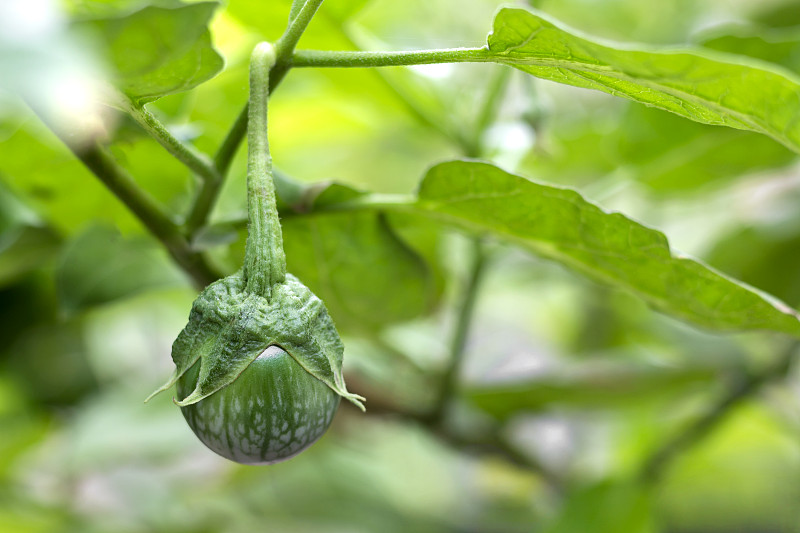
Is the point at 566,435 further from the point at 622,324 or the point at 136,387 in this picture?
the point at 136,387

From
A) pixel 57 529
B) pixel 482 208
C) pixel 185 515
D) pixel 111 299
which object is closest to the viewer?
pixel 482 208

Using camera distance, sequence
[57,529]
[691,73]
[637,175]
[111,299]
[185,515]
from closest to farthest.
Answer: [691,73]
[111,299]
[637,175]
[57,529]
[185,515]

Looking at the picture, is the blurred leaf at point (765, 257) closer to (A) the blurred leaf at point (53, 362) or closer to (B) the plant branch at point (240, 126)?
(B) the plant branch at point (240, 126)

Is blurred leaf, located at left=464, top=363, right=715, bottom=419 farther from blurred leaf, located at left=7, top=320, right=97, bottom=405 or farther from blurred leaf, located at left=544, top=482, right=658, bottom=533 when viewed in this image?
blurred leaf, located at left=7, top=320, right=97, bottom=405

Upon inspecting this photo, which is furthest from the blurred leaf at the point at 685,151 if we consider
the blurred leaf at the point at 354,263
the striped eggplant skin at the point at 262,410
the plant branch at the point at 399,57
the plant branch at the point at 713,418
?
the striped eggplant skin at the point at 262,410

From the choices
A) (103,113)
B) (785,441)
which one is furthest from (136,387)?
(785,441)

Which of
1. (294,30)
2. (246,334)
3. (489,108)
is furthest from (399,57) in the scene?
(489,108)

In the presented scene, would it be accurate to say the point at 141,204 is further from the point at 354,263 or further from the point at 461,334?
the point at 461,334
